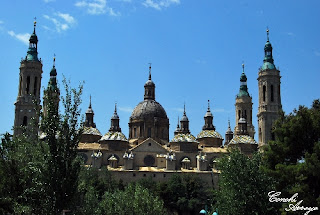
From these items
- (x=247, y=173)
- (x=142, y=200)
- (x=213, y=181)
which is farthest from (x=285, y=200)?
(x=213, y=181)

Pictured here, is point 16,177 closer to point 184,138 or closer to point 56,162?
point 56,162

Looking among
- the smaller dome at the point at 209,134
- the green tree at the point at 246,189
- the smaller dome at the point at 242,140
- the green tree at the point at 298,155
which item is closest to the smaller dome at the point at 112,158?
the smaller dome at the point at 209,134

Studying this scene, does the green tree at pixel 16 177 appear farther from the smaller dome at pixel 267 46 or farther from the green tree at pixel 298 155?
the smaller dome at pixel 267 46

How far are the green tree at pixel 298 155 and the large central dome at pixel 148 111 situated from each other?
4987 cm

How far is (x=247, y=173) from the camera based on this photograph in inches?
1099

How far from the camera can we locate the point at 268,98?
69625 mm

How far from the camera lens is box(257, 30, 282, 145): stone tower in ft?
225

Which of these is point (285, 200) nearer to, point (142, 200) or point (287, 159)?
point (287, 159)

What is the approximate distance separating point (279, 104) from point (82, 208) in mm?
50584

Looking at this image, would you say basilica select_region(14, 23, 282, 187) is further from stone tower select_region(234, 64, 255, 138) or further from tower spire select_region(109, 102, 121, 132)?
stone tower select_region(234, 64, 255, 138)

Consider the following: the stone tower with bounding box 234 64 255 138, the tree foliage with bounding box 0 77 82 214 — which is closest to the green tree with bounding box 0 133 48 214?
the tree foliage with bounding box 0 77 82 214

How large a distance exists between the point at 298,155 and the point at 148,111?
52007 millimetres

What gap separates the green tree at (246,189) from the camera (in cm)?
2711

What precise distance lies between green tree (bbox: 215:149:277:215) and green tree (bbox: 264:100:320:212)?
7.66ft
